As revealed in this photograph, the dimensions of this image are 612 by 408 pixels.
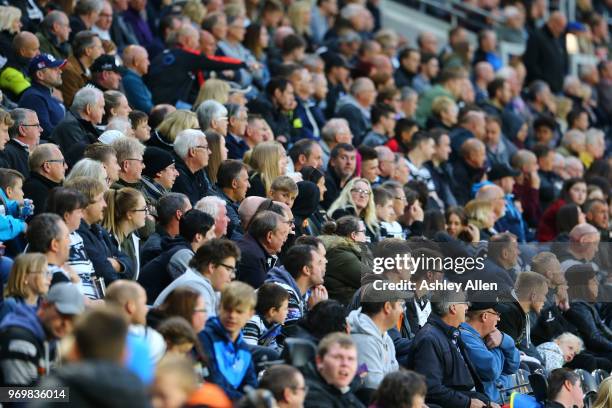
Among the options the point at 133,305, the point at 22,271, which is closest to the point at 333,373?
the point at 133,305

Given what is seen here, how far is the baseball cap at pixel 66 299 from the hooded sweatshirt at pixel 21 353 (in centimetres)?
18

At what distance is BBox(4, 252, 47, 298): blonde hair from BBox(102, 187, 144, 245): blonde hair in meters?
1.86

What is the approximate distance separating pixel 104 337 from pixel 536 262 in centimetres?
706

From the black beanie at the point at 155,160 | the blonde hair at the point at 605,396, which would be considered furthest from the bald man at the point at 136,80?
the blonde hair at the point at 605,396

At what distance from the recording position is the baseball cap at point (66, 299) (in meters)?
7.06

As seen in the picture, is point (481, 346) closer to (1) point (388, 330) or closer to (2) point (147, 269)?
(1) point (388, 330)

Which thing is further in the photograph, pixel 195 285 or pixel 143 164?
pixel 143 164

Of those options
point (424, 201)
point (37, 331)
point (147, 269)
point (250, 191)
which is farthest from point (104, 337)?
point (424, 201)

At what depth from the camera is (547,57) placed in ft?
64.5

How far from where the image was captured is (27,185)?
9281mm

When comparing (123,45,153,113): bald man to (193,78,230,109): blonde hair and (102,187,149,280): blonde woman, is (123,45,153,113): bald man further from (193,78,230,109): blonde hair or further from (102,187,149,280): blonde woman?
(102,187,149,280): blonde woman

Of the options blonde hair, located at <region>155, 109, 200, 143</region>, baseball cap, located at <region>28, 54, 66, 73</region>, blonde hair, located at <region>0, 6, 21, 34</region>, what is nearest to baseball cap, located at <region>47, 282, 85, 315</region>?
blonde hair, located at <region>155, 109, 200, 143</region>

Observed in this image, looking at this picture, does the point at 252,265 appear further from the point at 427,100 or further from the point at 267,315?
the point at 427,100

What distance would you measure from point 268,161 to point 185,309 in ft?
12.2
